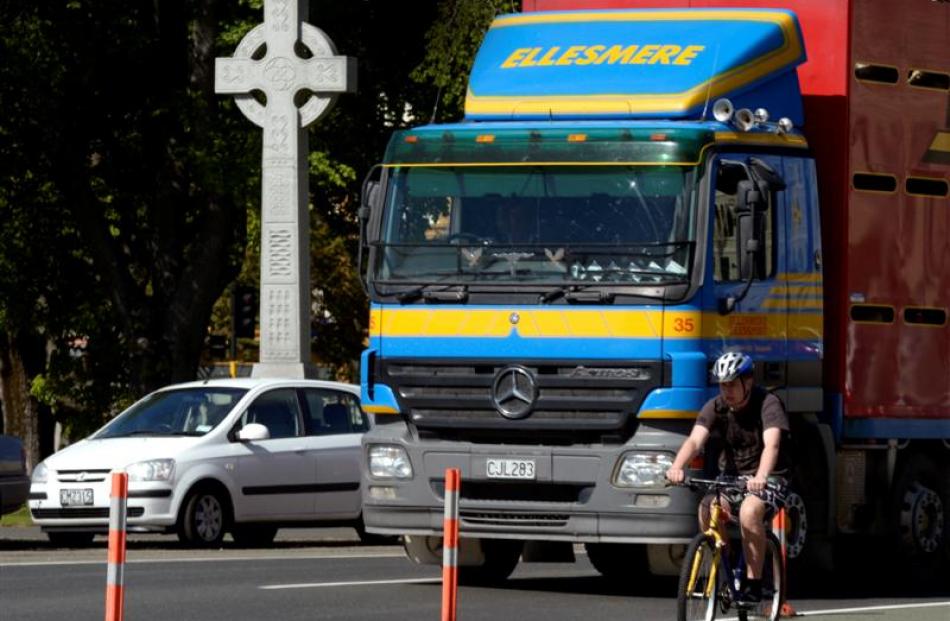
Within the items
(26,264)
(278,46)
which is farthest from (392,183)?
(26,264)

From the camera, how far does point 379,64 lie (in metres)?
37.4

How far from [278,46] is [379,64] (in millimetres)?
7389

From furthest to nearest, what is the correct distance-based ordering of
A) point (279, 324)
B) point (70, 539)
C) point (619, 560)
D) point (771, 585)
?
1. point (279, 324)
2. point (70, 539)
3. point (619, 560)
4. point (771, 585)

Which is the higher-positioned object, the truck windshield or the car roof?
the truck windshield

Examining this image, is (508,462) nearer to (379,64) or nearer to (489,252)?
(489,252)

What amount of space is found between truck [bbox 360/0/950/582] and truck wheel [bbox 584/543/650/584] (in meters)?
0.66

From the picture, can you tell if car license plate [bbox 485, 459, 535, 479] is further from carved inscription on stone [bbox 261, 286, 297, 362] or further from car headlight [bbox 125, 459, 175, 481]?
carved inscription on stone [bbox 261, 286, 297, 362]

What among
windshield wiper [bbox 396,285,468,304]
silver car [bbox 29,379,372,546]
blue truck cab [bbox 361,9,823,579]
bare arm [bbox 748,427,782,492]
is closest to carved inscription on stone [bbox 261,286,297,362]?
silver car [bbox 29,379,372,546]

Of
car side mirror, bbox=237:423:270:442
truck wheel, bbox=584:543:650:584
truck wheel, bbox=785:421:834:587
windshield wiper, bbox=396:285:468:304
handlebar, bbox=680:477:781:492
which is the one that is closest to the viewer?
handlebar, bbox=680:477:781:492

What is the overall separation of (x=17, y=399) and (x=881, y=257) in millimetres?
41339

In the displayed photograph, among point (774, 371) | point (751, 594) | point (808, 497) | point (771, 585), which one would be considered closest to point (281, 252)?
point (808, 497)

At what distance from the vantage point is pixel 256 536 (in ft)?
77.3

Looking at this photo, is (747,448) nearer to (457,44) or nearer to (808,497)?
(808,497)

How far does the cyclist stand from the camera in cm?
1337
